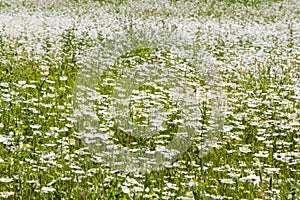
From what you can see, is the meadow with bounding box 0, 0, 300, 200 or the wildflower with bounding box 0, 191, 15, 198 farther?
the meadow with bounding box 0, 0, 300, 200

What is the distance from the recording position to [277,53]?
33.6 ft

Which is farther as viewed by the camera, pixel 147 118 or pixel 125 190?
pixel 147 118

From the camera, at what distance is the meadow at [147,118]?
3893mm

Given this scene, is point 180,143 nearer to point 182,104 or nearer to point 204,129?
point 204,129

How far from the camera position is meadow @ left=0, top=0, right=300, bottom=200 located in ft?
12.8

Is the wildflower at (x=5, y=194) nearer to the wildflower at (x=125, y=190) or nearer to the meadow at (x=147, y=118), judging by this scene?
the meadow at (x=147, y=118)

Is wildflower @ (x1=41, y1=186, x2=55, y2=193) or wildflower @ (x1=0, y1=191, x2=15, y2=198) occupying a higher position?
wildflower @ (x1=41, y1=186, x2=55, y2=193)

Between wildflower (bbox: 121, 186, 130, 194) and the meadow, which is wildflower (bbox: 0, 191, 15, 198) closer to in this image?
the meadow

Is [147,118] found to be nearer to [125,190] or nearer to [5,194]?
[125,190]

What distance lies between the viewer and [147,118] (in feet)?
17.7

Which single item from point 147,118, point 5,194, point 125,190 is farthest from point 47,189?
point 147,118

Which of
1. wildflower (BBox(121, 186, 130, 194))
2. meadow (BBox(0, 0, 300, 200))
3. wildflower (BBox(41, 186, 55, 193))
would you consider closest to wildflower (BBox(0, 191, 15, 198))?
A: meadow (BBox(0, 0, 300, 200))

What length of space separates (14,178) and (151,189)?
1095 millimetres

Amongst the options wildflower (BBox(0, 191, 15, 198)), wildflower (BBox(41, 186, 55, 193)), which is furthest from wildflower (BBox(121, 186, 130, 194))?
wildflower (BBox(0, 191, 15, 198))
